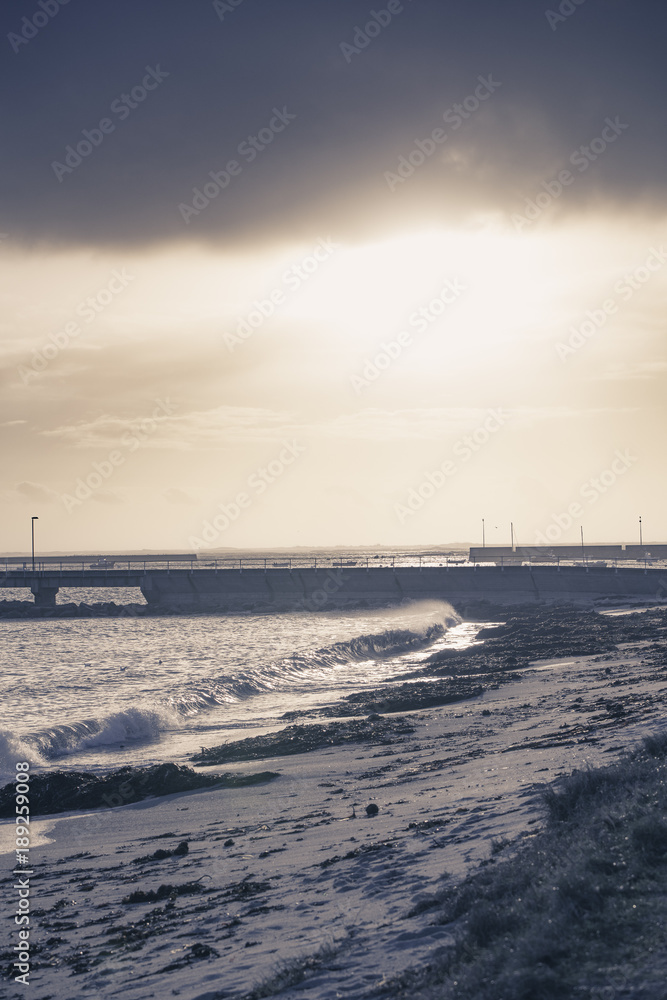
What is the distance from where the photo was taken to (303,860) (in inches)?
356

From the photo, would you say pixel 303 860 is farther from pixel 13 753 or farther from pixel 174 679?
pixel 174 679

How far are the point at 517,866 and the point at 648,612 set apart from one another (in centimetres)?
4430

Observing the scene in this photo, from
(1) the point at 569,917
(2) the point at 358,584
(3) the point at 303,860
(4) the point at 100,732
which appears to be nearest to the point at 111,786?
(3) the point at 303,860

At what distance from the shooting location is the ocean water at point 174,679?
20016 mm

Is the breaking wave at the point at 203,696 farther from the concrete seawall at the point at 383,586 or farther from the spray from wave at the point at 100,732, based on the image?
the concrete seawall at the point at 383,586

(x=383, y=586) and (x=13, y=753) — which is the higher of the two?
(x=13, y=753)

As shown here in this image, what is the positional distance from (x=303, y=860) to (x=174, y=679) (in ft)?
75.6

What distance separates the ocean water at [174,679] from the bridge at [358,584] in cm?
1294

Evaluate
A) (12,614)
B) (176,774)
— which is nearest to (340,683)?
(176,774)

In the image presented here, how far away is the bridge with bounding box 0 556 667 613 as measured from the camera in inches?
2699

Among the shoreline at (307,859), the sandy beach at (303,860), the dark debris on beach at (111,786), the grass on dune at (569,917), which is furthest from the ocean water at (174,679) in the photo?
the grass on dune at (569,917)

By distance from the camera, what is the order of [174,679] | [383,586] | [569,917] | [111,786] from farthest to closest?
1. [383,586]
2. [174,679]
3. [111,786]
4. [569,917]

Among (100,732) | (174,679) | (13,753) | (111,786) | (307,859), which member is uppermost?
(307,859)

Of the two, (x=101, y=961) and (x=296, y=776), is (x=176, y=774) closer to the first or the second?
(x=296, y=776)
